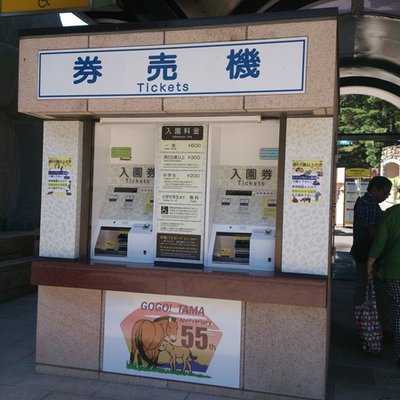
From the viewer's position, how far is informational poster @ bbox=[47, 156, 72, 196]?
14.8 feet

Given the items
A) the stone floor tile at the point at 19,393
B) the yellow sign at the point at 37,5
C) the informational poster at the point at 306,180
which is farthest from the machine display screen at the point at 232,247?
the yellow sign at the point at 37,5

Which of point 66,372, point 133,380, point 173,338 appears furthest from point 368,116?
point 66,372

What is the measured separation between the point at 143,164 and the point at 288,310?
1.83 m

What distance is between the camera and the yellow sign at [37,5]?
15.4 ft

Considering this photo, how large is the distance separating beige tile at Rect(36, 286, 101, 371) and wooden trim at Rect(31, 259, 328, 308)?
0.22 m

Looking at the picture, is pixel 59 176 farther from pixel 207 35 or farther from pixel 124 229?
pixel 207 35

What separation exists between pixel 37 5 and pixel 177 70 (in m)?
1.84

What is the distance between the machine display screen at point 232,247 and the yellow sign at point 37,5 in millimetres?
2488

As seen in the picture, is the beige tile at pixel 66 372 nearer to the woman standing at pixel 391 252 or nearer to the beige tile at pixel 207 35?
the woman standing at pixel 391 252

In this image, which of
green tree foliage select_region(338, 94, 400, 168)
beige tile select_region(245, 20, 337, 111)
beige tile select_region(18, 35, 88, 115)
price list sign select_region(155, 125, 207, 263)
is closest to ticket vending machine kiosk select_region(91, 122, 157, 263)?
price list sign select_region(155, 125, 207, 263)

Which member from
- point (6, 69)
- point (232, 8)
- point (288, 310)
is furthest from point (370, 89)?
point (288, 310)

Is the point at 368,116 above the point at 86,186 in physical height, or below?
above

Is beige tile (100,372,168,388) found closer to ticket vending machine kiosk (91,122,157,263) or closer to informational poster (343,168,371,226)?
ticket vending machine kiosk (91,122,157,263)

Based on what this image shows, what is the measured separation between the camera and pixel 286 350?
155 inches
